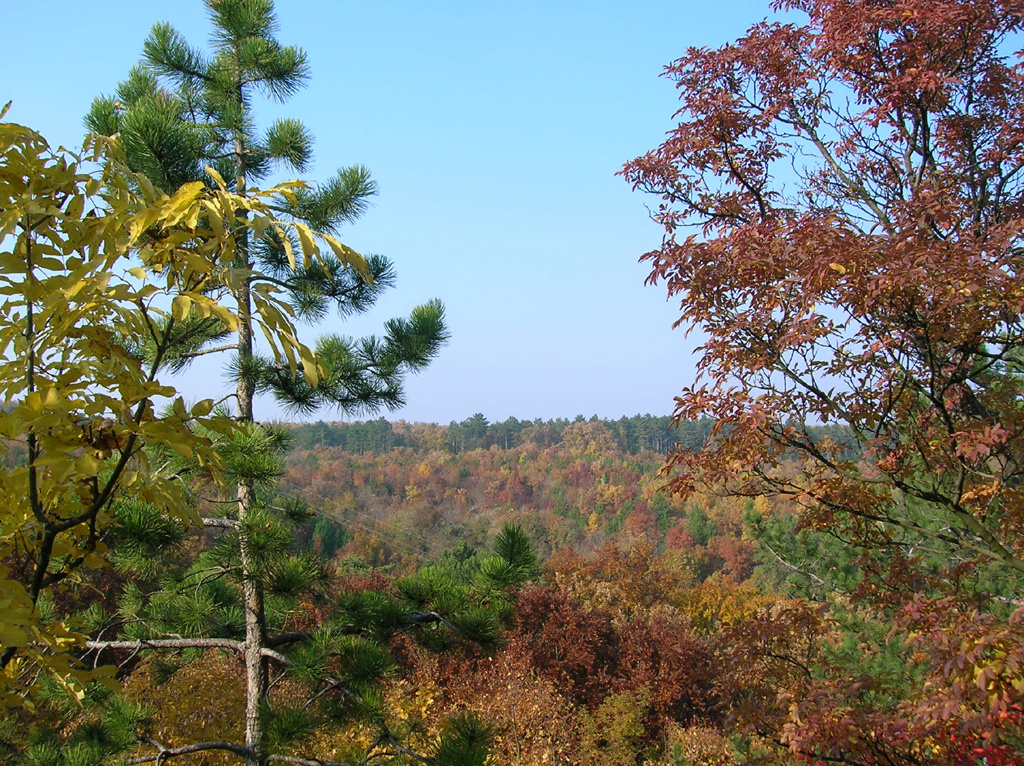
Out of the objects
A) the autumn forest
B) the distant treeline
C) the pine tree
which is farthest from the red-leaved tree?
the distant treeline

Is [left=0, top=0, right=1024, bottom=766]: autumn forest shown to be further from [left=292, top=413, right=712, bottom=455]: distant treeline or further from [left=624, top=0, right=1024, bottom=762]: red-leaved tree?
[left=292, top=413, right=712, bottom=455]: distant treeline

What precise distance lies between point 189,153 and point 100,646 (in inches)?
92.2

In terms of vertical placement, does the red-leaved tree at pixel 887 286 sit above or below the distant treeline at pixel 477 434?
below

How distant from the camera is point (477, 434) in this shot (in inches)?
2613

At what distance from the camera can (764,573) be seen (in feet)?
74.5

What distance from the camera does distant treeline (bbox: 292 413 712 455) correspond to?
184ft

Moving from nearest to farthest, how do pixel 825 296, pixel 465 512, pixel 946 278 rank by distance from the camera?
pixel 946 278 < pixel 825 296 < pixel 465 512

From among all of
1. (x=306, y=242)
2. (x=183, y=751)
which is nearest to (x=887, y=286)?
(x=306, y=242)

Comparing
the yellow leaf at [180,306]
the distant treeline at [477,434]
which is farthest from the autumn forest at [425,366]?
the distant treeline at [477,434]

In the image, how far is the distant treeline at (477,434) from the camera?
56094 mm

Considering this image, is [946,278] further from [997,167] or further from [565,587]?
[565,587]

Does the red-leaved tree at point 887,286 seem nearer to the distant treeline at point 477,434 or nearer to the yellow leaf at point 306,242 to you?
the yellow leaf at point 306,242

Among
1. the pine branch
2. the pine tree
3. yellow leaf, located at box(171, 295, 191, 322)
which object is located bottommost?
the pine branch

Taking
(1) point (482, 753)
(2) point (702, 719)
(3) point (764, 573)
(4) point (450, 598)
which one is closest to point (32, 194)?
(1) point (482, 753)
